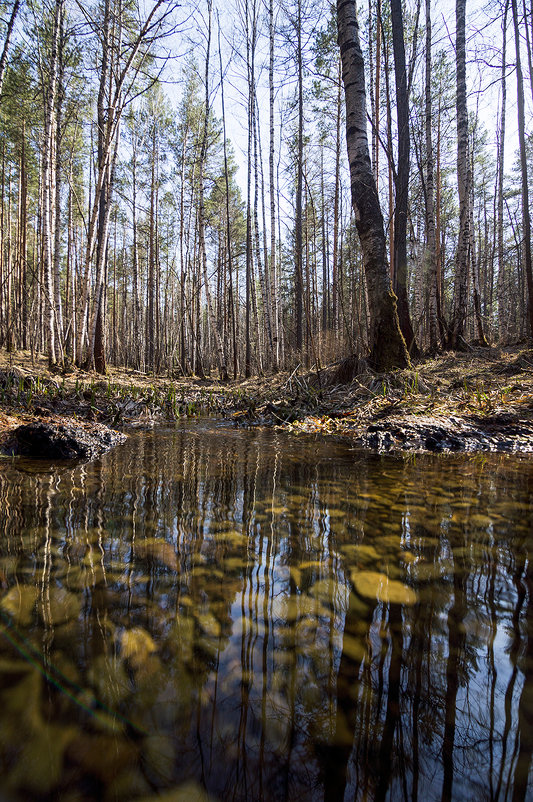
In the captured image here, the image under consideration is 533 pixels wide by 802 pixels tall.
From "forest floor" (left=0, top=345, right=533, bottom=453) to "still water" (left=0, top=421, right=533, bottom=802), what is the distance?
193 cm

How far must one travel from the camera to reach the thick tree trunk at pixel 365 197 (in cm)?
559

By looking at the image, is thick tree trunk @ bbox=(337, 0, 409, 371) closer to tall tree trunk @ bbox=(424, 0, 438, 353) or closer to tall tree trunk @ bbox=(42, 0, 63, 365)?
tall tree trunk @ bbox=(424, 0, 438, 353)

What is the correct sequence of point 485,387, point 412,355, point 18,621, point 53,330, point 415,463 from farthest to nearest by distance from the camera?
point 53,330 < point 412,355 < point 485,387 < point 415,463 < point 18,621

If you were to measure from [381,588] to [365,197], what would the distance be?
6.07 meters

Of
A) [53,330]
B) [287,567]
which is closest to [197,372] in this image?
[53,330]

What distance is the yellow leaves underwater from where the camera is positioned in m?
1.31

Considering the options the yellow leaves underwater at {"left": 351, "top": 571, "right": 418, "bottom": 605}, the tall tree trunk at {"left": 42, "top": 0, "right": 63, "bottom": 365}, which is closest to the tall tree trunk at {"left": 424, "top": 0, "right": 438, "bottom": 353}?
the yellow leaves underwater at {"left": 351, "top": 571, "right": 418, "bottom": 605}

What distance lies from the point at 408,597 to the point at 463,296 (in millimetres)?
8073

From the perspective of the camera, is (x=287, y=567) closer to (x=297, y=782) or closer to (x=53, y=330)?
(x=297, y=782)

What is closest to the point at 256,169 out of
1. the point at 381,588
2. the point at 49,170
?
Answer: the point at 49,170

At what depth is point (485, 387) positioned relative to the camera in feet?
16.7

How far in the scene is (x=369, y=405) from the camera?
5.32m

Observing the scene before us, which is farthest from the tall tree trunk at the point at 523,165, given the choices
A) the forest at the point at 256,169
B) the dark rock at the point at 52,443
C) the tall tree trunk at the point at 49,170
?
the tall tree trunk at the point at 49,170

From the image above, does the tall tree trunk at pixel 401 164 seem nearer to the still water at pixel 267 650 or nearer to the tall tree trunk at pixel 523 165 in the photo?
the tall tree trunk at pixel 523 165
